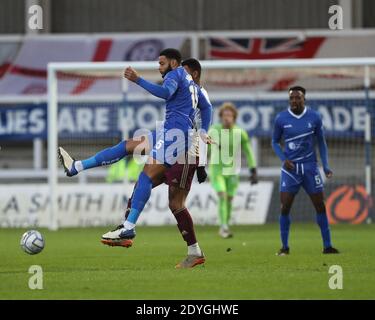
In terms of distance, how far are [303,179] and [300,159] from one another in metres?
0.30

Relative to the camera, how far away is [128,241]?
1188 centimetres

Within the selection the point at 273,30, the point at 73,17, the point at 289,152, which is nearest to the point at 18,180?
the point at 73,17

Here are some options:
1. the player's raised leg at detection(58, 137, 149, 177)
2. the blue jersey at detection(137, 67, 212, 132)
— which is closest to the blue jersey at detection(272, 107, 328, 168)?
the blue jersey at detection(137, 67, 212, 132)

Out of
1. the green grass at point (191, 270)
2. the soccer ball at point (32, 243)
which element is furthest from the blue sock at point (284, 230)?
the soccer ball at point (32, 243)

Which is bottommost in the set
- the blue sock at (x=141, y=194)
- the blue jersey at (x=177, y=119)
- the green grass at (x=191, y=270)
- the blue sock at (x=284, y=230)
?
the green grass at (x=191, y=270)

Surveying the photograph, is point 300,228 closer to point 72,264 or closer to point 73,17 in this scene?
point 72,264

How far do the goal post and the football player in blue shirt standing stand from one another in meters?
6.80

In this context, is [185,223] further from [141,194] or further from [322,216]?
[322,216]

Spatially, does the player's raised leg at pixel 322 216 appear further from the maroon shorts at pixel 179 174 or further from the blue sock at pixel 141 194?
the blue sock at pixel 141 194

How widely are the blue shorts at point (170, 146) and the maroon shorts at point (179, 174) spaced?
7cm

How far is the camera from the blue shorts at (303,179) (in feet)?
48.2

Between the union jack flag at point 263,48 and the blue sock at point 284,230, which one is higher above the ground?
the union jack flag at point 263,48

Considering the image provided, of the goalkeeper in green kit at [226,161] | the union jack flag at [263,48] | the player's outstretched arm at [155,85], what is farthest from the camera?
the union jack flag at [263,48]

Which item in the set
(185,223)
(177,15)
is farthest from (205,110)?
(177,15)
